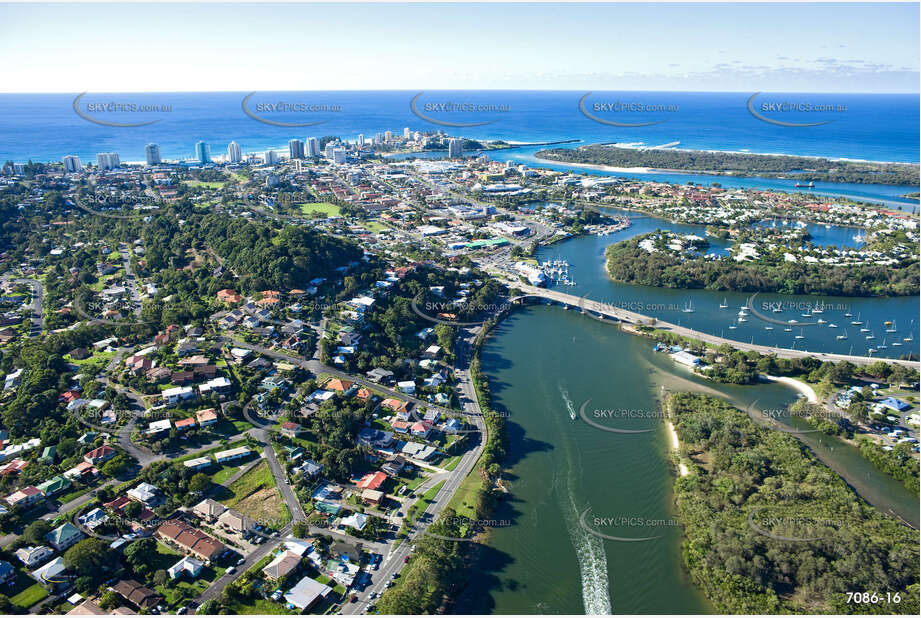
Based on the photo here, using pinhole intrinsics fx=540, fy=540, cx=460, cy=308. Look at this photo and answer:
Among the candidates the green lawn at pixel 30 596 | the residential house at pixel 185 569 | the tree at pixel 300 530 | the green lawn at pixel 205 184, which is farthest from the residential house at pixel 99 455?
the green lawn at pixel 205 184

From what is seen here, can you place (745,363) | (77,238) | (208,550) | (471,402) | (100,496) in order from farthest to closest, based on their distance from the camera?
(77,238)
(745,363)
(471,402)
(100,496)
(208,550)

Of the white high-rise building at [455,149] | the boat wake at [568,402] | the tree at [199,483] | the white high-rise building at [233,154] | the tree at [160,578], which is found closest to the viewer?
the tree at [160,578]

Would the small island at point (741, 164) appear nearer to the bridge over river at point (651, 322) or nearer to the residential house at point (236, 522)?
the bridge over river at point (651, 322)

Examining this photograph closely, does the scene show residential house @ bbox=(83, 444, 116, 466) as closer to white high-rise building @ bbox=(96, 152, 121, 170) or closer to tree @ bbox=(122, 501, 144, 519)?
tree @ bbox=(122, 501, 144, 519)

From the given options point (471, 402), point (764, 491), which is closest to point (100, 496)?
point (471, 402)

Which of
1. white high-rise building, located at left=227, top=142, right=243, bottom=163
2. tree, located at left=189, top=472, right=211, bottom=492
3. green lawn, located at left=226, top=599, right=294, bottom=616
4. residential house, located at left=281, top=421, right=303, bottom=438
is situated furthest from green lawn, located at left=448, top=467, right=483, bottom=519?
white high-rise building, located at left=227, top=142, right=243, bottom=163

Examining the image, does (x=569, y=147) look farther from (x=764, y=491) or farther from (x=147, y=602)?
(x=147, y=602)
